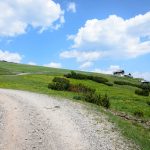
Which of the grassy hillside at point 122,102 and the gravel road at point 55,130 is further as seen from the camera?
the grassy hillside at point 122,102

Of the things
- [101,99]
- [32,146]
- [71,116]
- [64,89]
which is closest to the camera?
[32,146]

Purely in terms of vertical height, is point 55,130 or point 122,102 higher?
point 55,130

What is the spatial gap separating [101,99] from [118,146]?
17.5m

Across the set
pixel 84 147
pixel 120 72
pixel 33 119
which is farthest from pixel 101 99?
pixel 120 72

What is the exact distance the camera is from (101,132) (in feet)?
61.8

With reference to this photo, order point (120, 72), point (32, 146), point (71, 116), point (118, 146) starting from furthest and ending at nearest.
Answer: point (120, 72) < point (71, 116) < point (118, 146) < point (32, 146)

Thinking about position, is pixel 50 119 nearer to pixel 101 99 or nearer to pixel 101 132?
pixel 101 132

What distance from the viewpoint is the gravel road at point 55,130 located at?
1545 centimetres

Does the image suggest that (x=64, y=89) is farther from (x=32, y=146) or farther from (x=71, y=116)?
(x=32, y=146)

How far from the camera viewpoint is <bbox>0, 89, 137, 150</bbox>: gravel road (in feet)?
50.7

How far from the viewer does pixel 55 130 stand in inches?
712

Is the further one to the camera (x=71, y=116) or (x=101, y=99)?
(x=101, y=99)

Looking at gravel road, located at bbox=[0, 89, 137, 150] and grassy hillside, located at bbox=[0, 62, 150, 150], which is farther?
grassy hillside, located at bbox=[0, 62, 150, 150]

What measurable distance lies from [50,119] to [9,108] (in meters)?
4.42
